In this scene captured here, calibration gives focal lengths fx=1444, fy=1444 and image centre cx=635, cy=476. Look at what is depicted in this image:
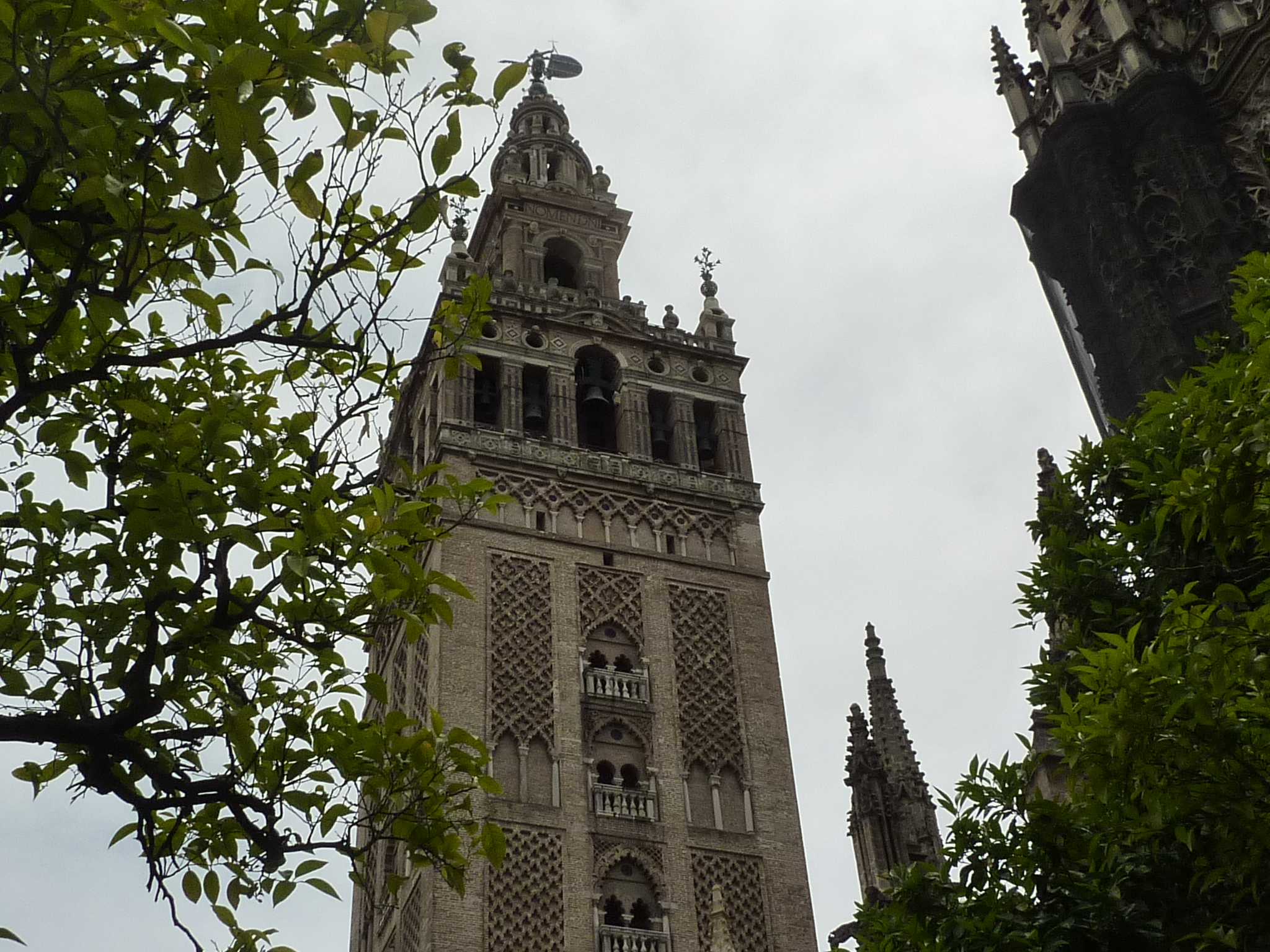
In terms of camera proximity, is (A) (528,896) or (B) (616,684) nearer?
(A) (528,896)

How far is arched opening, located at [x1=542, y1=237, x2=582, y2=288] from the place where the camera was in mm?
37094

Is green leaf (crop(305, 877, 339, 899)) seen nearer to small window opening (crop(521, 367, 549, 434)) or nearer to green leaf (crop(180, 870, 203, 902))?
green leaf (crop(180, 870, 203, 902))

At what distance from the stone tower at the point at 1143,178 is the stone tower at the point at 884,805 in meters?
10.4

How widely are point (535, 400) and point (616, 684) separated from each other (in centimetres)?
747

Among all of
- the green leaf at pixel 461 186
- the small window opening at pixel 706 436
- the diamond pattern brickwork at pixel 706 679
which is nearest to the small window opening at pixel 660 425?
the small window opening at pixel 706 436

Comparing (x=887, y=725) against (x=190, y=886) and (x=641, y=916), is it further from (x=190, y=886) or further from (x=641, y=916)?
(x=190, y=886)

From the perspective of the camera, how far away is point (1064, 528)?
9.93 metres

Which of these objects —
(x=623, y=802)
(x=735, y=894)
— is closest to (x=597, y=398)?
(x=623, y=802)

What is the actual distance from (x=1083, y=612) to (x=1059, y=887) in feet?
6.57

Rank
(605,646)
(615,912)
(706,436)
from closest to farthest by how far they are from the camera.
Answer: (615,912) < (605,646) < (706,436)

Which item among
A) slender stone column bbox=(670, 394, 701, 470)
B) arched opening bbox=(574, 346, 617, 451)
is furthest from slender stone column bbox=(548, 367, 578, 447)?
slender stone column bbox=(670, 394, 701, 470)

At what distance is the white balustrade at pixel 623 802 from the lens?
25500mm

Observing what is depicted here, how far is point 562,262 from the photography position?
3772 centimetres

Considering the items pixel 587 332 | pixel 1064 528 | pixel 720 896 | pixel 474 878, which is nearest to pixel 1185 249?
pixel 1064 528
